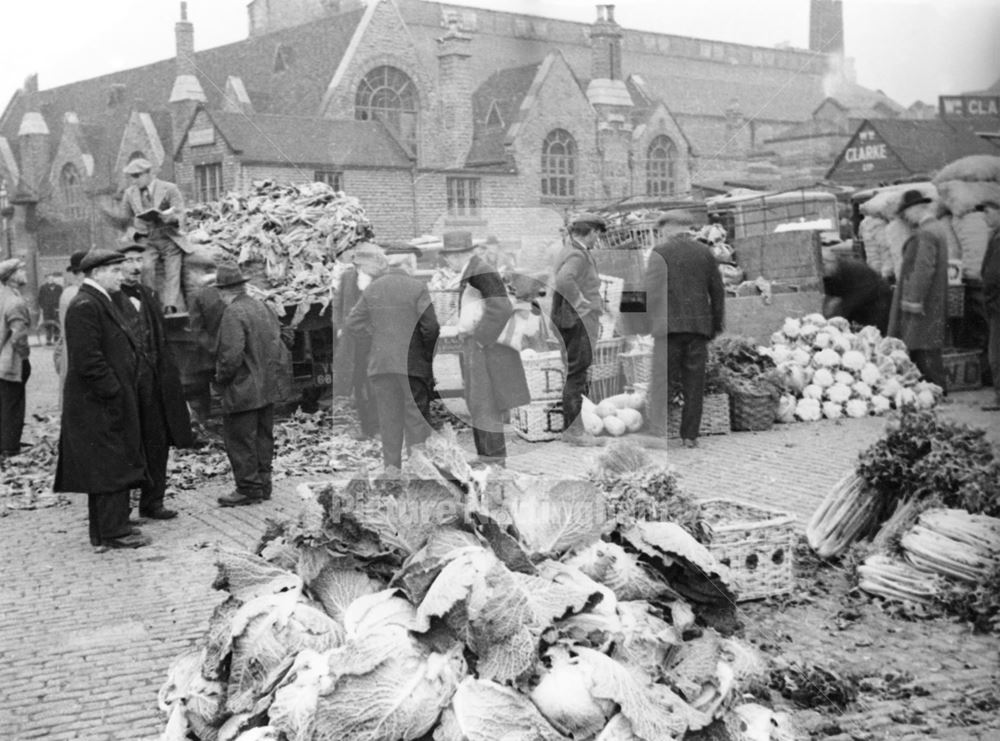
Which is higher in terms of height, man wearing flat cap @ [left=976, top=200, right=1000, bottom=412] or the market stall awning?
the market stall awning

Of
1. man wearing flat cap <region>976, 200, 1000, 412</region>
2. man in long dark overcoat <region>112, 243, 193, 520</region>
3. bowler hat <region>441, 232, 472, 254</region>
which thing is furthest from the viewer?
man wearing flat cap <region>976, 200, 1000, 412</region>

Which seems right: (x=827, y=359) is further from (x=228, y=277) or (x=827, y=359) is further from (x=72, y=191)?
(x=72, y=191)

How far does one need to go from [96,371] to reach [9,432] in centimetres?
481

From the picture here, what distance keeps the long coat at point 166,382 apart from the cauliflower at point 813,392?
6.36 meters

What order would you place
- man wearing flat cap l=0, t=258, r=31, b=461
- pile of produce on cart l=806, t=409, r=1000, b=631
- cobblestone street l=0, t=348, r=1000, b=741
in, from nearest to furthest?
cobblestone street l=0, t=348, r=1000, b=741 < pile of produce on cart l=806, t=409, r=1000, b=631 < man wearing flat cap l=0, t=258, r=31, b=461

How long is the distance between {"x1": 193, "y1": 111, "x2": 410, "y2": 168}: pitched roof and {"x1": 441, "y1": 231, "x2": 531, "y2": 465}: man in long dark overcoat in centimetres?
137

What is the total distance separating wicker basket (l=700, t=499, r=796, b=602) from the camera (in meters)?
5.27

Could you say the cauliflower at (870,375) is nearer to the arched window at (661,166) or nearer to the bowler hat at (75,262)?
the arched window at (661,166)

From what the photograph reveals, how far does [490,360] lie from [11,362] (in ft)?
22.3

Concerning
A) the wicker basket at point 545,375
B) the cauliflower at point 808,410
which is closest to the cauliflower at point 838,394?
the cauliflower at point 808,410

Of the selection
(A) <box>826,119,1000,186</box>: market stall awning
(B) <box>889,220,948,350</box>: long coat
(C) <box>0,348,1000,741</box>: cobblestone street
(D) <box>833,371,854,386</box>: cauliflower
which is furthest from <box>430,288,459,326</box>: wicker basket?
(A) <box>826,119,1000,186</box>: market stall awning

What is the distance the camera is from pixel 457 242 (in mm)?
6262

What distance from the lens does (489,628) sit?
323cm

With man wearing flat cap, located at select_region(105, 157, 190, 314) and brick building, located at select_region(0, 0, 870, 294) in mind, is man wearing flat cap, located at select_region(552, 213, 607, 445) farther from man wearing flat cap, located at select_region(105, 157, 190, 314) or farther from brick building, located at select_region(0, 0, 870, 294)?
man wearing flat cap, located at select_region(105, 157, 190, 314)
